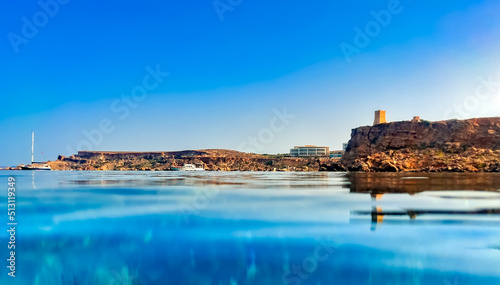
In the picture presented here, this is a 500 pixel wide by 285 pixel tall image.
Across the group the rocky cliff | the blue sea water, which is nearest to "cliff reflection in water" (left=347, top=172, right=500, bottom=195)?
the blue sea water

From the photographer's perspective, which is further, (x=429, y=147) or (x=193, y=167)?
(x=193, y=167)

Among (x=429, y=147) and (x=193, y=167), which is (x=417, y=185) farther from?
(x=193, y=167)

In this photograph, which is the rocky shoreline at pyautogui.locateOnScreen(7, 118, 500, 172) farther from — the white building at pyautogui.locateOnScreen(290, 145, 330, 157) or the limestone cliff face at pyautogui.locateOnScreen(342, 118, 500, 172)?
the white building at pyautogui.locateOnScreen(290, 145, 330, 157)

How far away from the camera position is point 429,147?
8112cm

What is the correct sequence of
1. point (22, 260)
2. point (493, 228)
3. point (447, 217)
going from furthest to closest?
point (447, 217) → point (493, 228) → point (22, 260)

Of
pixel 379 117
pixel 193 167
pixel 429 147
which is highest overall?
pixel 379 117

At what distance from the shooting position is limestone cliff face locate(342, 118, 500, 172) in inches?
2798

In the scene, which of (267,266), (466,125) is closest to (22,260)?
(267,266)

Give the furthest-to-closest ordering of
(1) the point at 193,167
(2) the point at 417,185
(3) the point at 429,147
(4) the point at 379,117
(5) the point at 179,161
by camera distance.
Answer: (5) the point at 179,161
(1) the point at 193,167
(4) the point at 379,117
(3) the point at 429,147
(2) the point at 417,185

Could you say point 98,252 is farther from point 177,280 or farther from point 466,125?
point 466,125

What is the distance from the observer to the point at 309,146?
574ft

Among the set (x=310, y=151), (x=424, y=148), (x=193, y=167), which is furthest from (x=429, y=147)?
(x=310, y=151)

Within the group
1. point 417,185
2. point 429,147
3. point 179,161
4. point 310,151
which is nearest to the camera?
point 417,185

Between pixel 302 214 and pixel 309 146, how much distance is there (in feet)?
538
